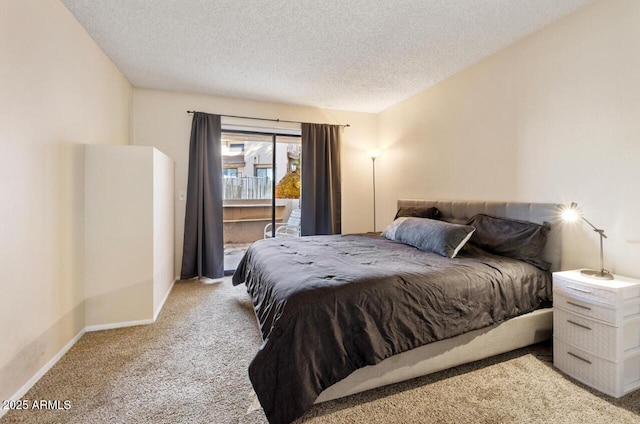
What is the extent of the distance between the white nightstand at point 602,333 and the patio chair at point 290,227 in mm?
3527

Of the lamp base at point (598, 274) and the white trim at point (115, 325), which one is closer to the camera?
the lamp base at point (598, 274)

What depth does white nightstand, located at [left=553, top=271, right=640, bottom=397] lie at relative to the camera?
169cm

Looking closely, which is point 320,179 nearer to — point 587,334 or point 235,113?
point 235,113

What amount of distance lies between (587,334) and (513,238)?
83 cm

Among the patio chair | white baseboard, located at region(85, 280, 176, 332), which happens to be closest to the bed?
white baseboard, located at region(85, 280, 176, 332)

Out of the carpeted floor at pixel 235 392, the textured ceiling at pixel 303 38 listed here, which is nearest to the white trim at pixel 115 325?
the carpeted floor at pixel 235 392

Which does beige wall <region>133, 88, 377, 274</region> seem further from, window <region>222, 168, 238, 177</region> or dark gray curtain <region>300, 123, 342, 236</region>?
window <region>222, 168, 238, 177</region>

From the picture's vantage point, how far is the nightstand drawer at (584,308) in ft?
5.61

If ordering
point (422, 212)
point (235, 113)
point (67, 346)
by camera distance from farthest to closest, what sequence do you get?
point (235, 113), point (422, 212), point (67, 346)

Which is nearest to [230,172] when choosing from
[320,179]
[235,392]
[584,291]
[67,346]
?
[320,179]

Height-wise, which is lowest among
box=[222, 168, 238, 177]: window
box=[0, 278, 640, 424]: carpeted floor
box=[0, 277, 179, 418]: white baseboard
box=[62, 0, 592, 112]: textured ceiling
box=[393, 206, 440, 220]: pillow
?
box=[0, 278, 640, 424]: carpeted floor

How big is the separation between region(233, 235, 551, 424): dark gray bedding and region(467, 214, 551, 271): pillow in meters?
0.12

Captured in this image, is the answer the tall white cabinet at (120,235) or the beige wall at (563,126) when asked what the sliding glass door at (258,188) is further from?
the beige wall at (563,126)

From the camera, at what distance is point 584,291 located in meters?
1.83
